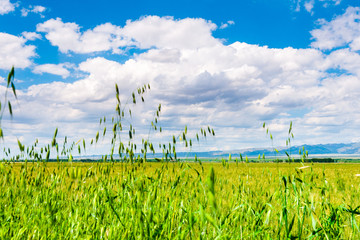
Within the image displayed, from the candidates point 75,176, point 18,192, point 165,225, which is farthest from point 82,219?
point 18,192

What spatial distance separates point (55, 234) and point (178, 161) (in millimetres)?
1776

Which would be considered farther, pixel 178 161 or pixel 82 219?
pixel 178 161

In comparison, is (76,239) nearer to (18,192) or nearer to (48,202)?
(48,202)

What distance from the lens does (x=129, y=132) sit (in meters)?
3.44

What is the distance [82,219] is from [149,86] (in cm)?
176

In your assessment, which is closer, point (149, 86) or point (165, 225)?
point (165, 225)

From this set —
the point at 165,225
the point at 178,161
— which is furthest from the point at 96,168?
the point at 165,225

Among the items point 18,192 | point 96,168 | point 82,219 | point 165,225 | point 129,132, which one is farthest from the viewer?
point 18,192

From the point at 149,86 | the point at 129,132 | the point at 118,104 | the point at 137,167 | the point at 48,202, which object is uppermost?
the point at 149,86

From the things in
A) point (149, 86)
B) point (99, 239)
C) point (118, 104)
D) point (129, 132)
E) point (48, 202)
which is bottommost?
point (99, 239)

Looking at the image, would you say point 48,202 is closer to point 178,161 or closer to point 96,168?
point 96,168

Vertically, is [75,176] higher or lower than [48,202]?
higher

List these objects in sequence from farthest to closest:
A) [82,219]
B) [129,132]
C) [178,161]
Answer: [178,161] < [129,132] < [82,219]

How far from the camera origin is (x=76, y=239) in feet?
7.63
